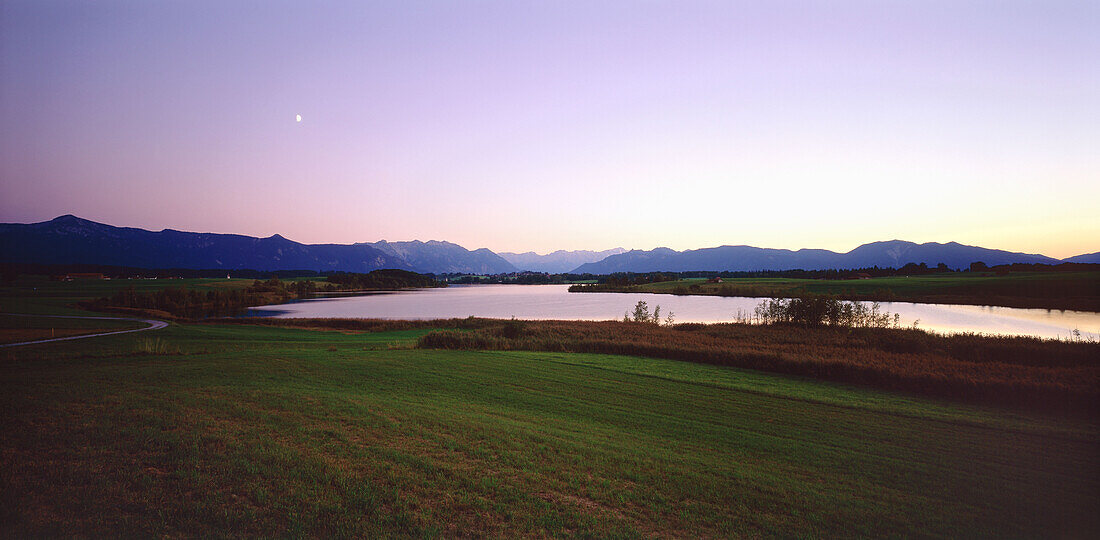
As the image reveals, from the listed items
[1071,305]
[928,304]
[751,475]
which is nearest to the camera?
[751,475]

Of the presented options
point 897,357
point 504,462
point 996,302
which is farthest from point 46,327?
point 996,302

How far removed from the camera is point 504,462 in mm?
7945

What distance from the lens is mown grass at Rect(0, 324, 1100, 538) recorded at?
5.81 m

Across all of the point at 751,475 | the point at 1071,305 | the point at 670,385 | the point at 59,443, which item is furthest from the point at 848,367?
the point at 1071,305

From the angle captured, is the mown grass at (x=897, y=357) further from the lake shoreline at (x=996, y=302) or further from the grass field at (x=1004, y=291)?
the lake shoreline at (x=996, y=302)

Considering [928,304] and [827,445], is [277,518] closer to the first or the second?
[827,445]

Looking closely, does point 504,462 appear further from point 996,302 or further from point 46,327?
point 996,302

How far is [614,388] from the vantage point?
15.4m

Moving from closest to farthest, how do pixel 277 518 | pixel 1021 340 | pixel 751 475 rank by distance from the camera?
pixel 277 518 < pixel 751 475 < pixel 1021 340

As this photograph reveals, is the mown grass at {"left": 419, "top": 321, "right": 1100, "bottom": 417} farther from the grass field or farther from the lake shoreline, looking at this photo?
the lake shoreline

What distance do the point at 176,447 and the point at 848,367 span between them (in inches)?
832

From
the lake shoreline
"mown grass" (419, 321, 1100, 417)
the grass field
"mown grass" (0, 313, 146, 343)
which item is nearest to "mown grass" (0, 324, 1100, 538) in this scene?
"mown grass" (419, 321, 1100, 417)

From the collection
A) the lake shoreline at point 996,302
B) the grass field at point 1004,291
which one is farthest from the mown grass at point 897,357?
the lake shoreline at point 996,302

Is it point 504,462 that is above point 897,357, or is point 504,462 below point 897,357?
above
